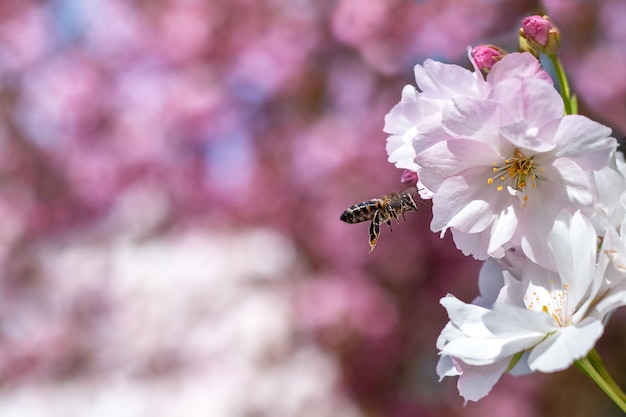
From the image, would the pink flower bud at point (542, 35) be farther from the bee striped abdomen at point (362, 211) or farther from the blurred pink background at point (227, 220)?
the blurred pink background at point (227, 220)

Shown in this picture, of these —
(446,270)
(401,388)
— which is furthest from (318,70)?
(401,388)

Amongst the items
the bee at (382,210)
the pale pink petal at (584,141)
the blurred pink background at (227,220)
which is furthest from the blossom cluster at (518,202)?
the blurred pink background at (227,220)

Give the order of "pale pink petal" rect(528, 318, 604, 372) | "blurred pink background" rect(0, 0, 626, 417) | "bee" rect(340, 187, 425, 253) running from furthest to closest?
"blurred pink background" rect(0, 0, 626, 417)
"bee" rect(340, 187, 425, 253)
"pale pink petal" rect(528, 318, 604, 372)

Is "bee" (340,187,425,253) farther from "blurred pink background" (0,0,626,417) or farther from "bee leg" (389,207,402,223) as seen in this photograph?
"blurred pink background" (0,0,626,417)

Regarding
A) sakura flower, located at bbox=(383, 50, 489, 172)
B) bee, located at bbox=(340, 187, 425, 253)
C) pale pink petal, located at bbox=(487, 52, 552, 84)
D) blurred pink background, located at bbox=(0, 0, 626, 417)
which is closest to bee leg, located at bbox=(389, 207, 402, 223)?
bee, located at bbox=(340, 187, 425, 253)

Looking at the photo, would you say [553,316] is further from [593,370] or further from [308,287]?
[308,287]

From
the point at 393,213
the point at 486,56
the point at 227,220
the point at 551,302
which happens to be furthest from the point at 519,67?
the point at 227,220
